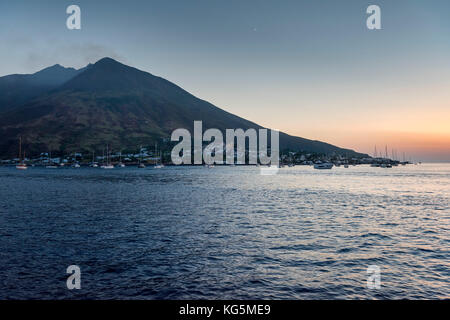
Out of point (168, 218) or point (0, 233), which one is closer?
point (0, 233)

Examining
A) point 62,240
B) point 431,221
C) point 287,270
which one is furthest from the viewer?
point 431,221

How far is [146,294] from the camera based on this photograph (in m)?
15.9

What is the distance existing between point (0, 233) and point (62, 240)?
7681 millimetres

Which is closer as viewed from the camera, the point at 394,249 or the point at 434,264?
the point at 434,264

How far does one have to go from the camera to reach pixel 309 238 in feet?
94.8

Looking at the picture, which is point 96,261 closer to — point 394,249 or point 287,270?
point 287,270

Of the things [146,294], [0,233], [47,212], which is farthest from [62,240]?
[47,212]

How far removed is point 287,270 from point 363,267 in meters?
5.51

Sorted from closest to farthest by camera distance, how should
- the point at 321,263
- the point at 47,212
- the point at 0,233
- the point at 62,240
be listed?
the point at 321,263, the point at 62,240, the point at 0,233, the point at 47,212
